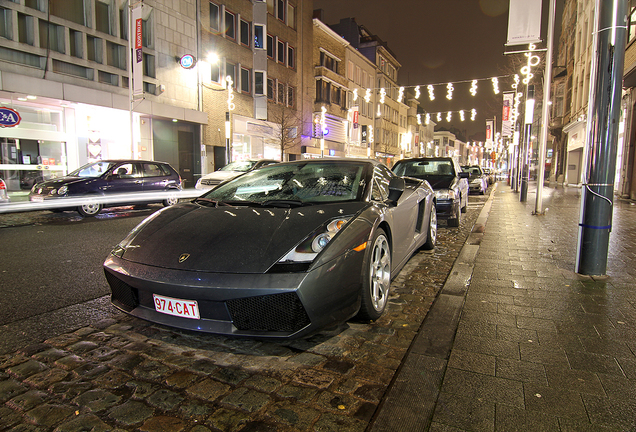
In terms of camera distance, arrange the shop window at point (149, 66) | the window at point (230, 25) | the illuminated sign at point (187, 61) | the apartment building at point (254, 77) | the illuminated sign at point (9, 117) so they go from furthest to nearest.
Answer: the window at point (230, 25) → the apartment building at point (254, 77) → the illuminated sign at point (187, 61) → the shop window at point (149, 66) → the illuminated sign at point (9, 117)

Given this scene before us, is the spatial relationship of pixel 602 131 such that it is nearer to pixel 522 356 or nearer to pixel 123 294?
pixel 522 356

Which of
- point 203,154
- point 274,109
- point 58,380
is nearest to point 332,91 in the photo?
point 274,109

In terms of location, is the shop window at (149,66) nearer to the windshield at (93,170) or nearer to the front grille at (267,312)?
the windshield at (93,170)

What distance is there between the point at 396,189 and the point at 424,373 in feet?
6.18

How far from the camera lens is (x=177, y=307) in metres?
2.50

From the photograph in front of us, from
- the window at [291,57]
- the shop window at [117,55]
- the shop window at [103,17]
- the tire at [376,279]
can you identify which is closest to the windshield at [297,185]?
the tire at [376,279]

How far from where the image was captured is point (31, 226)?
8469 millimetres

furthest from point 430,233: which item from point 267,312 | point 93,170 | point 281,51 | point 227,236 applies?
point 281,51

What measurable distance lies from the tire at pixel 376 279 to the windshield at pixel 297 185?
1.57ft

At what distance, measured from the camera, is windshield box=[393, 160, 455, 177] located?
982 cm

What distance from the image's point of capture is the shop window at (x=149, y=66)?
1903 cm

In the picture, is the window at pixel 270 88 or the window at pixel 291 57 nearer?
the window at pixel 270 88

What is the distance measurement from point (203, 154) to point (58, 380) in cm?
2119

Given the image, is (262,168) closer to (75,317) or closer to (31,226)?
(75,317)
